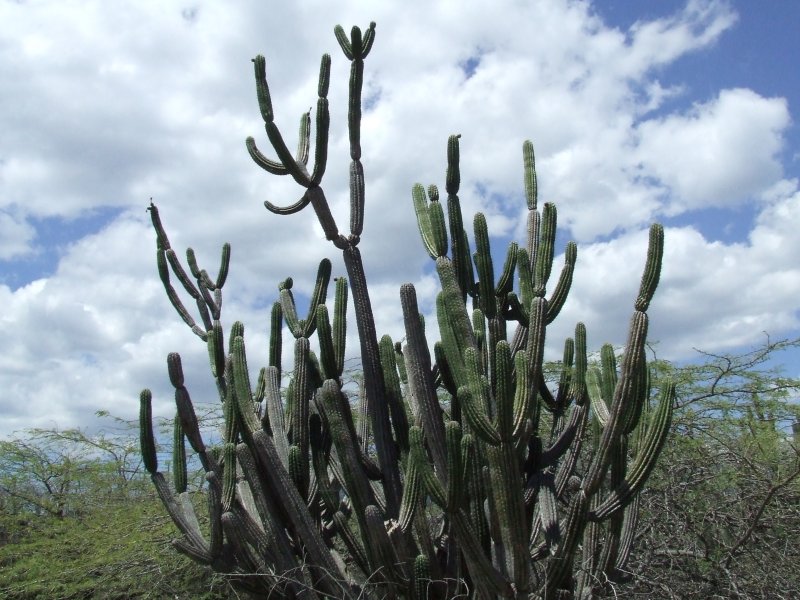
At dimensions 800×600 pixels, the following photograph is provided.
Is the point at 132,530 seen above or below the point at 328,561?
above

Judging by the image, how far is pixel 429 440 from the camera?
13.8 feet

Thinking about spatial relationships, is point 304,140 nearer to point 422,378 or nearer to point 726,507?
point 422,378

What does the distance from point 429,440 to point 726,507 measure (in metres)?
3.35

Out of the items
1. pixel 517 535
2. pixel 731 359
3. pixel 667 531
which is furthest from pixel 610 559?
pixel 731 359

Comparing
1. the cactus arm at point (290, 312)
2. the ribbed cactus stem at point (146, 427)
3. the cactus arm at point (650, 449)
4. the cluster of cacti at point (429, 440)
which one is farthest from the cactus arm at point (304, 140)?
the cactus arm at point (650, 449)

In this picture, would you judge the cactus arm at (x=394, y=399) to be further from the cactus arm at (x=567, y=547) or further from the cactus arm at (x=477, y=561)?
the cactus arm at (x=567, y=547)

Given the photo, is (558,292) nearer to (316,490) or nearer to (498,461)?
(498,461)

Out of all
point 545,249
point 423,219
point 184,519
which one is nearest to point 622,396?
point 545,249

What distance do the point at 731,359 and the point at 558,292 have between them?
3.45 m

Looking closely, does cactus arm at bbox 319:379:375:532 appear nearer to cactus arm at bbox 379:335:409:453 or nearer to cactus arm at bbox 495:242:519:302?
cactus arm at bbox 379:335:409:453

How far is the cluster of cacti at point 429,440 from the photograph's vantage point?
393cm

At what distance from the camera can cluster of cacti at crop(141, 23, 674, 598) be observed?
3.93 m

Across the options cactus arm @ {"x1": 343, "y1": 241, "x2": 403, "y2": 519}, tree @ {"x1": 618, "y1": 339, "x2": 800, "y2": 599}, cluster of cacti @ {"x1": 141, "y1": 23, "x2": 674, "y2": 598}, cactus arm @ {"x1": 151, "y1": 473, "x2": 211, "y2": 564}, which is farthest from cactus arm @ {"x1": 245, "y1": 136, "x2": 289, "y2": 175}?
tree @ {"x1": 618, "y1": 339, "x2": 800, "y2": 599}

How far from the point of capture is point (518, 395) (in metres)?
4.02
